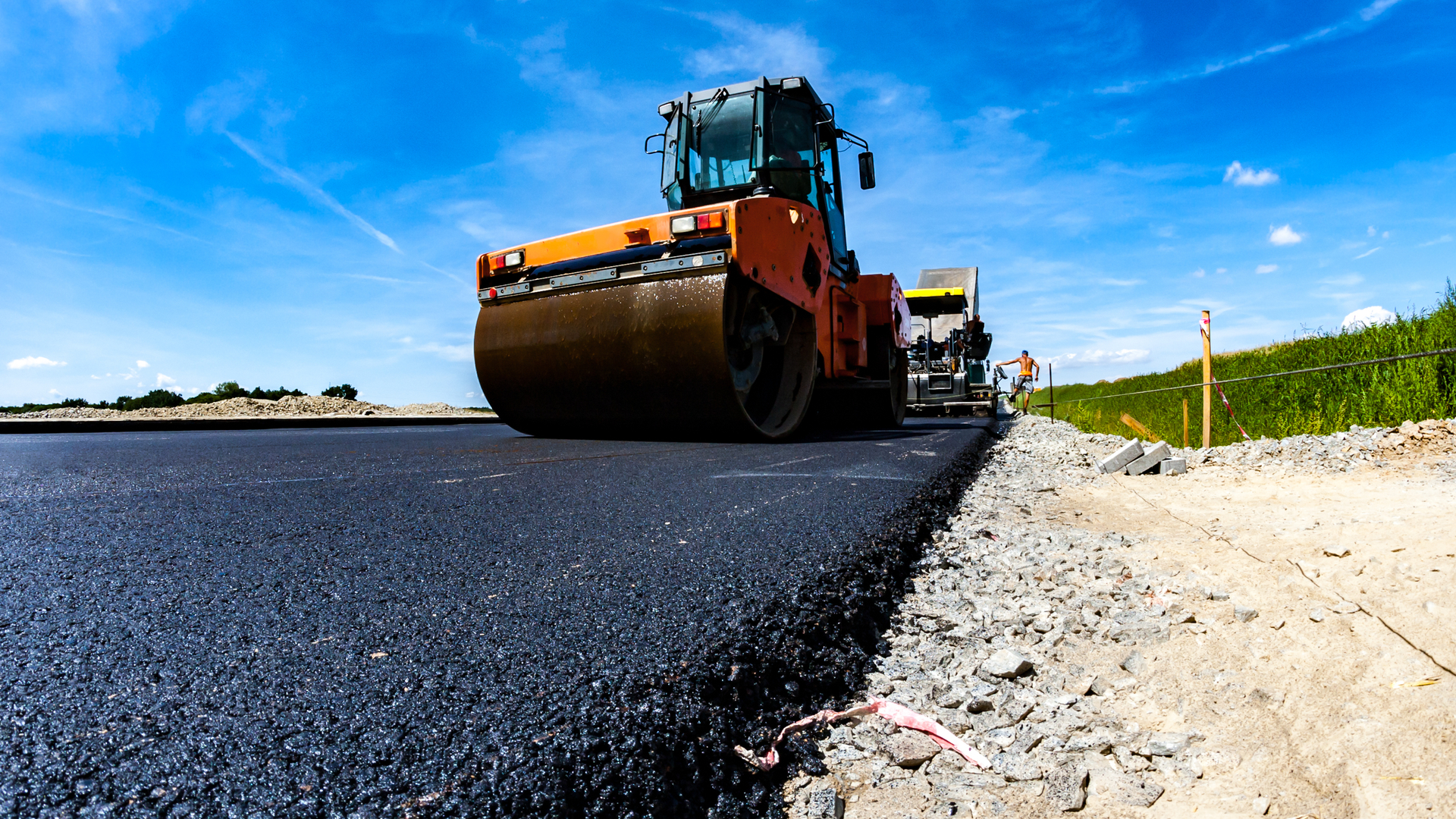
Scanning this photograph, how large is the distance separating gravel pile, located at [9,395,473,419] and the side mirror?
7673 mm

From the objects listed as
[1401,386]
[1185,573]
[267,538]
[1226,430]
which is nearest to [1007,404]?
[1226,430]

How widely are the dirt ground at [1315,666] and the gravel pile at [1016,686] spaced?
6 cm

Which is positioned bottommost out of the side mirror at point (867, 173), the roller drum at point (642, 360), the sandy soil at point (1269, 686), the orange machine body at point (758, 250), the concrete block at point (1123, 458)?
the sandy soil at point (1269, 686)

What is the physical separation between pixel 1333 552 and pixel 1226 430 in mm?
8029

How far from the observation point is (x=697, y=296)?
4.93m

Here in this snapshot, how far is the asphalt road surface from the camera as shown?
908mm

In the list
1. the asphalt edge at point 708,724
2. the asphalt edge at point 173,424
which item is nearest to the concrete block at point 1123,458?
the asphalt edge at point 708,724

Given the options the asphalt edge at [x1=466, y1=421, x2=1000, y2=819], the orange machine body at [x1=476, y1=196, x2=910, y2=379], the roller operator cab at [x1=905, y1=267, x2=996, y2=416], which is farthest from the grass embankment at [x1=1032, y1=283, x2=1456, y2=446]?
the asphalt edge at [x1=466, y1=421, x2=1000, y2=819]

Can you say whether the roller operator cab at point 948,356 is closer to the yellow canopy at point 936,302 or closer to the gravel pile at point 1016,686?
the yellow canopy at point 936,302

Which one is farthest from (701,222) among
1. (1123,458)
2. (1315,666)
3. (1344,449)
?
(1344,449)

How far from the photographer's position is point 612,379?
5238 mm

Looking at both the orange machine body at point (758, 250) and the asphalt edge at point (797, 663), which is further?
the orange machine body at point (758, 250)

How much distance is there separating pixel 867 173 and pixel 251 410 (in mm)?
8697

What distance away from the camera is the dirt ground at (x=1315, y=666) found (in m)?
1.26
